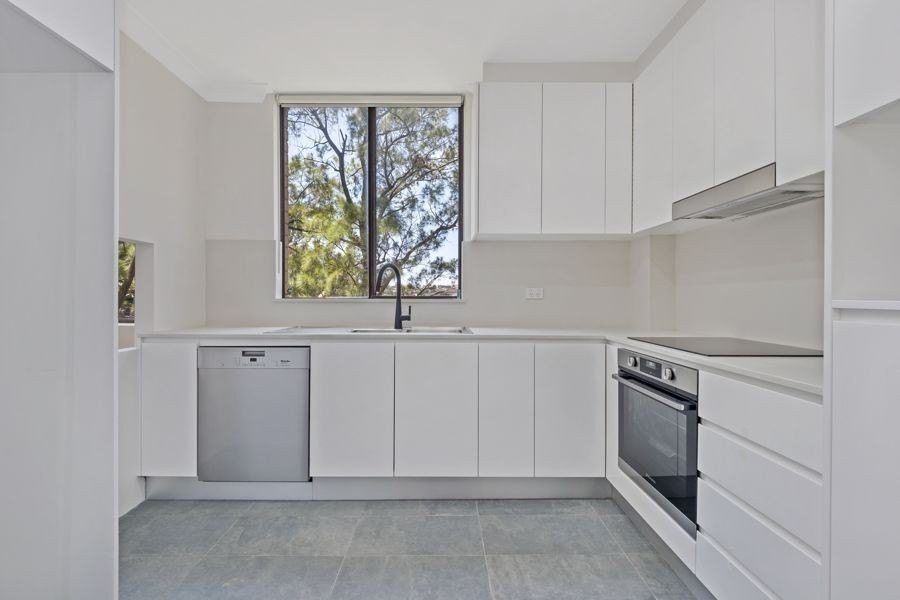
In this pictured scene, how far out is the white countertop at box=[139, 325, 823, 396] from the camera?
1433 millimetres

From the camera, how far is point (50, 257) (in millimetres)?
1254

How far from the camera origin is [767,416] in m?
1.46

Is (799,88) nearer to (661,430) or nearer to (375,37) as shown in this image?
(661,430)

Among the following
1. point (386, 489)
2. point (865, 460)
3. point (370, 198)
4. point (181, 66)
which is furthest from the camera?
point (370, 198)

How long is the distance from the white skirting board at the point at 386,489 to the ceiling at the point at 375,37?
7.81 ft

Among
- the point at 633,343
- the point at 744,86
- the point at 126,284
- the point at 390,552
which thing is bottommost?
the point at 390,552

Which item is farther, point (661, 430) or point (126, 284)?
point (126, 284)

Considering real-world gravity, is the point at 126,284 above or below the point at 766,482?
above

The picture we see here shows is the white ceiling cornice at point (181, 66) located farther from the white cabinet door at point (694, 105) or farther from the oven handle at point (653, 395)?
the oven handle at point (653, 395)

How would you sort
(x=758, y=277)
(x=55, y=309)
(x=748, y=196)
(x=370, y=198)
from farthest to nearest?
(x=370, y=198) → (x=758, y=277) → (x=748, y=196) → (x=55, y=309)

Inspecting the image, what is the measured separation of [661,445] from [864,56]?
1492 mm

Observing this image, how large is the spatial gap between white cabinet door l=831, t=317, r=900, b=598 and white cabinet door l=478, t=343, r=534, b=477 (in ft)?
5.42

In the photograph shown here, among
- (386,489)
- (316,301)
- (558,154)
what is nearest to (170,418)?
(316,301)

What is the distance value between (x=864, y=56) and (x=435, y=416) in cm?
225
